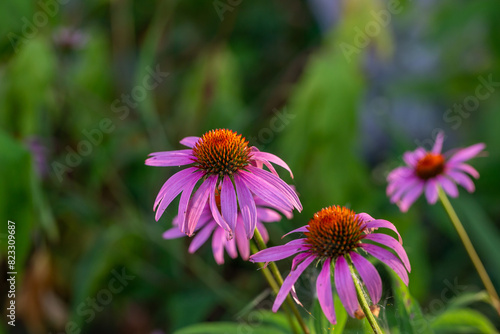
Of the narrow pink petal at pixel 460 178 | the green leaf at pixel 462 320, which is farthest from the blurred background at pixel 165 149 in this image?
the narrow pink petal at pixel 460 178

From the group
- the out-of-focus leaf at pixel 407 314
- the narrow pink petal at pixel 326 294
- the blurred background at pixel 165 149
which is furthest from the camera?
the blurred background at pixel 165 149

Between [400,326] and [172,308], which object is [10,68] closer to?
[172,308]

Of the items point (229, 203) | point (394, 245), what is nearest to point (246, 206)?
point (229, 203)

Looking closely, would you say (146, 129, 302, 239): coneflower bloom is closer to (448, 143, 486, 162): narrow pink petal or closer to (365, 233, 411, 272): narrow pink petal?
(365, 233, 411, 272): narrow pink petal

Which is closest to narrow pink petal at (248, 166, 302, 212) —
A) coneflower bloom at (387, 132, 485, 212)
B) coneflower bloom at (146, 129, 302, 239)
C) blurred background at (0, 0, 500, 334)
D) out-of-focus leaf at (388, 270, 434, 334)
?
coneflower bloom at (146, 129, 302, 239)

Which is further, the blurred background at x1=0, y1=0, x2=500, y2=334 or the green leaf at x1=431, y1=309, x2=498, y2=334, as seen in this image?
the blurred background at x1=0, y1=0, x2=500, y2=334

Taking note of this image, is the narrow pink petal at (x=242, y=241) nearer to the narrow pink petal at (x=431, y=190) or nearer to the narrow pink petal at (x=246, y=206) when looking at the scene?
the narrow pink petal at (x=246, y=206)

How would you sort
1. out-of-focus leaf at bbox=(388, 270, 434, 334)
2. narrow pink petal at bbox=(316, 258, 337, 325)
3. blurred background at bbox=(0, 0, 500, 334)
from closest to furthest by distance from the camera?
1. narrow pink petal at bbox=(316, 258, 337, 325)
2. out-of-focus leaf at bbox=(388, 270, 434, 334)
3. blurred background at bbox=(0, 0, 500, 334)

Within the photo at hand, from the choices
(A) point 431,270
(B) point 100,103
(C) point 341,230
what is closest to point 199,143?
(C) point 341,230
